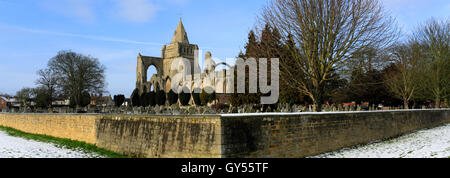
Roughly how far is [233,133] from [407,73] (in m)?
28.4

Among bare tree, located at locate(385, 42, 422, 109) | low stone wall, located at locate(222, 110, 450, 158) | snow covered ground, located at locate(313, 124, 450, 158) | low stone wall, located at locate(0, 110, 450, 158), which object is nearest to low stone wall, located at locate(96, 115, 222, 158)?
low stone wall, located at locate(0, 110, 450, 158)

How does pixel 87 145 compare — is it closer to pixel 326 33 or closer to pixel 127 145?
pixel 127 145

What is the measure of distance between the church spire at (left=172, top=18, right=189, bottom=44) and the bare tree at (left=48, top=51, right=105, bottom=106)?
50956 millimetres

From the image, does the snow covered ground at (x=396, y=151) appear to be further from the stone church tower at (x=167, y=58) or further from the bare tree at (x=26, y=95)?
the stone church tower at (x=167, y=58)

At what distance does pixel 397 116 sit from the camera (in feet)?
57.5

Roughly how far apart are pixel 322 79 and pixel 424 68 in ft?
60.0

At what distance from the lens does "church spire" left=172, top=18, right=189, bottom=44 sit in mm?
91312

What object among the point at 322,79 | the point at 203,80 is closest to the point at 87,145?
the point at 322,79

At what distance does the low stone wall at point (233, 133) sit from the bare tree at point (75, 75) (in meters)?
24.5

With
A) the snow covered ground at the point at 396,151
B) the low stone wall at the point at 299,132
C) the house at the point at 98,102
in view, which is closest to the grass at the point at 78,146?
the low stone wall at the point at 299,132

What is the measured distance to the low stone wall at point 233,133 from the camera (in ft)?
29.3

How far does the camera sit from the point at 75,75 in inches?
1592

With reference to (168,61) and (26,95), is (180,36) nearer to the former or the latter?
(168,61)
